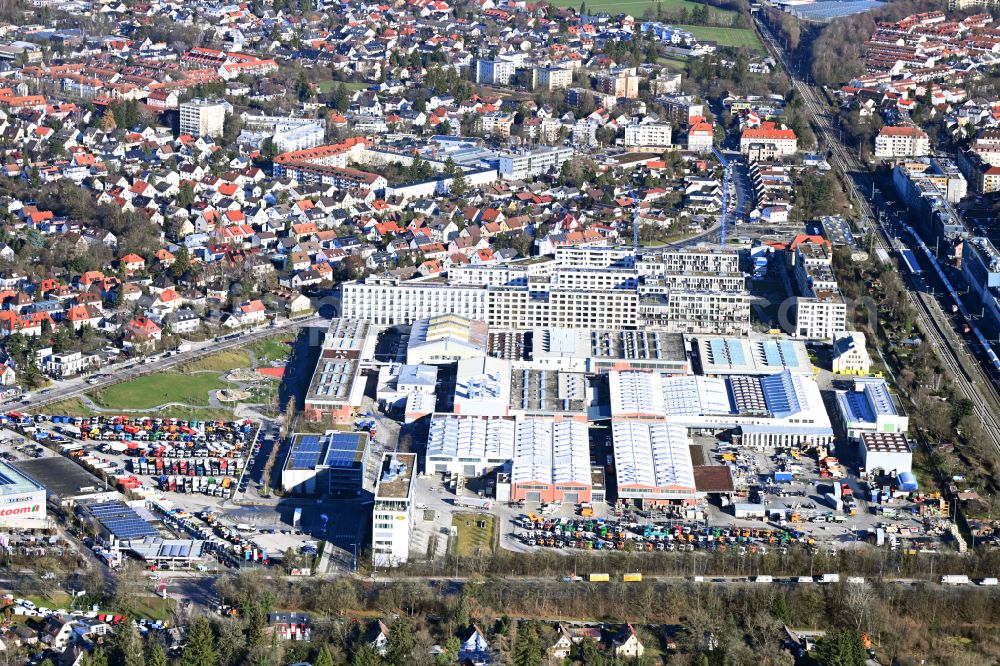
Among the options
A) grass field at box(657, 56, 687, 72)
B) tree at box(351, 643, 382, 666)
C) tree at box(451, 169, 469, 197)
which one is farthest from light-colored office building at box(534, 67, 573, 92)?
tree at box(351, 643, 382, 666)

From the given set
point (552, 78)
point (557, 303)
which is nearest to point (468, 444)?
point (557, 303)

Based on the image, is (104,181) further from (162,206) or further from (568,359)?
(568,359)

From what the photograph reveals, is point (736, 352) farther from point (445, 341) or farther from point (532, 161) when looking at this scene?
point (532, 161)

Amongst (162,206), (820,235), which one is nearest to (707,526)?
(820,235)

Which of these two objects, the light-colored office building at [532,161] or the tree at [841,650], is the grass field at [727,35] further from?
the tree at [841,650]

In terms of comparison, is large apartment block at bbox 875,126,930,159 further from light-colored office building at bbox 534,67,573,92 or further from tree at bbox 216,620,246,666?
tree at bbox 216,620,246,666

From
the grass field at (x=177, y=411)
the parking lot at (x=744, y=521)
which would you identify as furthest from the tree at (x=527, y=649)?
the grass field at (x=177, y=411)
